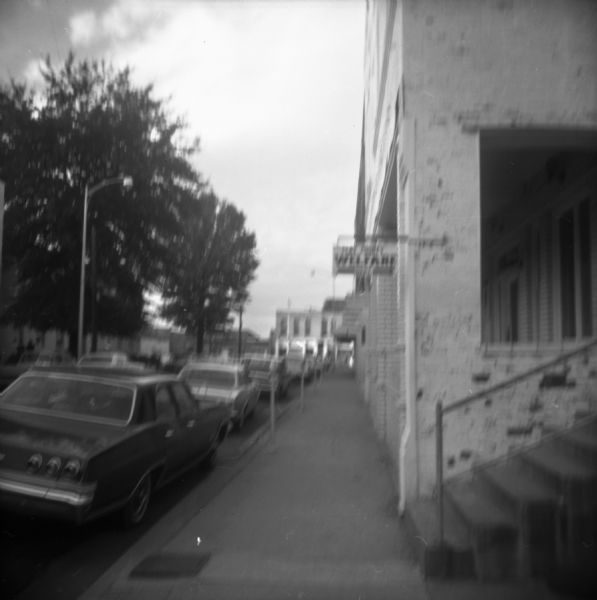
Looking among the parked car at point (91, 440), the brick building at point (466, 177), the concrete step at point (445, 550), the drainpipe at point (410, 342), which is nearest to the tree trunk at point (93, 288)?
the parked car at point (91, 440)

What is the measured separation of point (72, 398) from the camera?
7035 mm

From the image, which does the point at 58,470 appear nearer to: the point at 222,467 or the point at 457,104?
the point at 222,467

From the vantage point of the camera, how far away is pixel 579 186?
886 cm

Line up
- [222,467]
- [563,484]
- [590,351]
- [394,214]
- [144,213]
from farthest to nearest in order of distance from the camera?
1. [144,213]
2. [394,214]
3. [222,467]
4. [590,351]
5. [563,484]

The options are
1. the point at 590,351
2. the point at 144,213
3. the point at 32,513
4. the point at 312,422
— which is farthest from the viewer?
the point at 144,213

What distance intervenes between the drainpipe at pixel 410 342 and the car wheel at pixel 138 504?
2.60 m

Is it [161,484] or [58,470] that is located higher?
[58,470]

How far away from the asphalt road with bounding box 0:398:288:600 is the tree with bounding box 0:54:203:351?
72.5ft

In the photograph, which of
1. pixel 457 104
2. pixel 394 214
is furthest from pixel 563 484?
pixel 394 214

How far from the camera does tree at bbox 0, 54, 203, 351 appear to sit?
2739 centimetres

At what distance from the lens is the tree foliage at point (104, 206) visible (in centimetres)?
2723

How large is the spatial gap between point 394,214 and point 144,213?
2028cm

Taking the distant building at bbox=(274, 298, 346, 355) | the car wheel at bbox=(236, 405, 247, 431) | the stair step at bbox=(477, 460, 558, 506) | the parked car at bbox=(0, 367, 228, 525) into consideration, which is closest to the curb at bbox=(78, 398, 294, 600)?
the parked car at bbox=(0, 367, 228, 525)

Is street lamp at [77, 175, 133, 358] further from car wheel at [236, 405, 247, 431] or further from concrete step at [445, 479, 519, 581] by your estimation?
concrete step at [445, 479, 519, 581]
